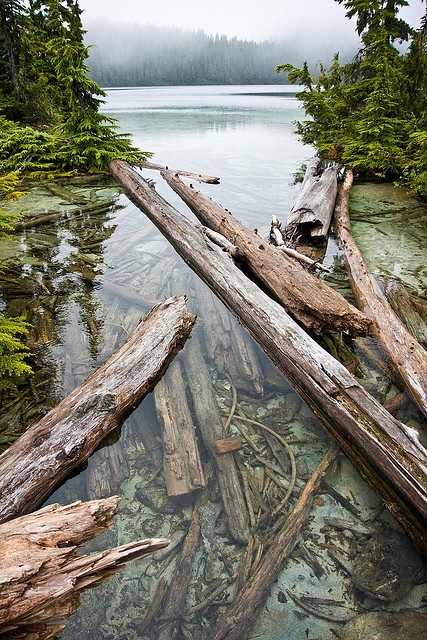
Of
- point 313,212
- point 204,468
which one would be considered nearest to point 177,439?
point 204,468

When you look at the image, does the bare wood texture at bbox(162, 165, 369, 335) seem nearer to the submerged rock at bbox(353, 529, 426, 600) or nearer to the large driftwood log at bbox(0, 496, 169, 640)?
the submerged rock at bbox(353, 529, 426, 600)

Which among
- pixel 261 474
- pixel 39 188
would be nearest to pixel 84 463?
pixel 261 474

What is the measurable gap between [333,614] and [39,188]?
13241mm

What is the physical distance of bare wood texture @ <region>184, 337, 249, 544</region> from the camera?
9.53 ft

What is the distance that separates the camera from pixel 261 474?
129 inches

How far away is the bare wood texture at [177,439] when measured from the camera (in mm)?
3089

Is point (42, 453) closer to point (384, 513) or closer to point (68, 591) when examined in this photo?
point (68, 591)

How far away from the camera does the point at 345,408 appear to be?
10.6ft

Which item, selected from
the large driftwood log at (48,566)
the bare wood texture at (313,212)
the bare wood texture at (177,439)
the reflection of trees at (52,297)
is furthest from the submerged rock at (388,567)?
the bare wood texture at (313,212)

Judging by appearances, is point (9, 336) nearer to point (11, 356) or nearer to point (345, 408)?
point (11, 356)

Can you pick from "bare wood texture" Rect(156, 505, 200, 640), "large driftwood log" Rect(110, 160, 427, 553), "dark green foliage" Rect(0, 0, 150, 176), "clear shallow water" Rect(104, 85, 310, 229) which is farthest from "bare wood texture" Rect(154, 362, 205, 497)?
"dark green foliage" Rect(0, 0, 150, 176)

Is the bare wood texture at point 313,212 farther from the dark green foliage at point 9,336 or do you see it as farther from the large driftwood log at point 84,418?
the dark green foliage at point 9,336

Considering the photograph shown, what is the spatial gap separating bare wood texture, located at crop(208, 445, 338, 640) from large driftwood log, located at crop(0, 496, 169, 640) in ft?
2.16

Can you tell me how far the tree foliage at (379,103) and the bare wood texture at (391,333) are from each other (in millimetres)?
4316
